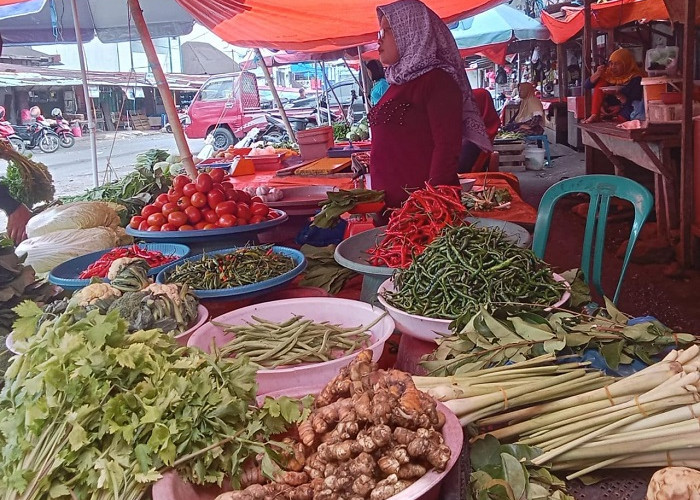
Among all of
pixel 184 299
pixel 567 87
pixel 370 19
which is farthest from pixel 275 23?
pixel 567 87

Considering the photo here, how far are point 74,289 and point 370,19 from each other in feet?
23.3

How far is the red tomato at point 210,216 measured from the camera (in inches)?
121

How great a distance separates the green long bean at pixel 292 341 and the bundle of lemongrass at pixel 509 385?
378mm

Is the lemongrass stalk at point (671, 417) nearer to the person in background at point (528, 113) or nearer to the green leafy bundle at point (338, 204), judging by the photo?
the green leafy bundle at point (338, 204)

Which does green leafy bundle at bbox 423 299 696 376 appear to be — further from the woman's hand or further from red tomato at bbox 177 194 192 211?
the woman's hand

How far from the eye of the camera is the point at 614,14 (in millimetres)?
11609

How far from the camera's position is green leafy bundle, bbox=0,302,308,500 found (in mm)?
1189

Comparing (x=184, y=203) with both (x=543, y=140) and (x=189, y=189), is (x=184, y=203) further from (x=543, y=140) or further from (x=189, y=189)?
(x=543, y=140)

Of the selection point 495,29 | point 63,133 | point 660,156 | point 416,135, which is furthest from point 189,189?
point 63,133

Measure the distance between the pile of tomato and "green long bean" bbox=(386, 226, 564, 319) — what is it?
1.23 metres

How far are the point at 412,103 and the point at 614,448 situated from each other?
262cm

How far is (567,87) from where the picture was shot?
708 inches

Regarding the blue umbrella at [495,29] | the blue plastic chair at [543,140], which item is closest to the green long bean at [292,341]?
the blue plastic chair at [543,140]

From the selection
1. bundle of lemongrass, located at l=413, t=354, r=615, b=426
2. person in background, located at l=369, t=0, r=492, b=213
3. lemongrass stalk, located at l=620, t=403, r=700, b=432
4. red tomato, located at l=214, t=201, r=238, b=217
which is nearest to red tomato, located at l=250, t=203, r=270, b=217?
red tomato, located at l=214, t=201, r=238, b=217
